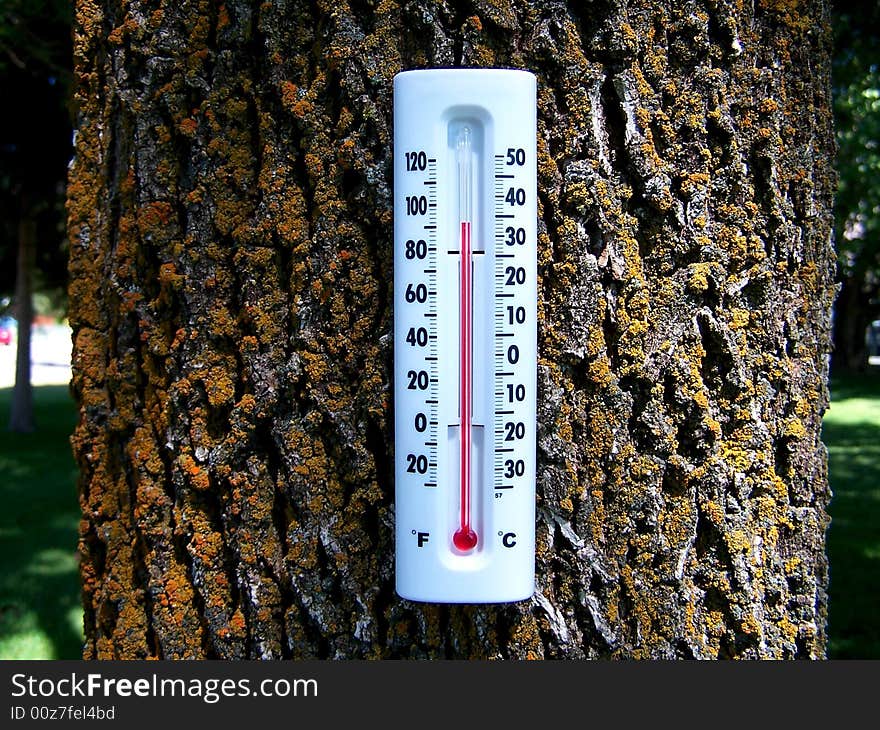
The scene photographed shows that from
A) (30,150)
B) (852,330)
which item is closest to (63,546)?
(30,150)

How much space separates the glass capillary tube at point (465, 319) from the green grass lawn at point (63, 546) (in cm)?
414

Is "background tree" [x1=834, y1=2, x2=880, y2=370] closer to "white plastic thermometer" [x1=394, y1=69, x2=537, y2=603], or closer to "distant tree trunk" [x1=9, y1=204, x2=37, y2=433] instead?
"white plastic thermometer" [x1=394, y1=69, x2=537, y2=603]

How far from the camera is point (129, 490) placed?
178 centimetres

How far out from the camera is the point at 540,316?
5.32 feet

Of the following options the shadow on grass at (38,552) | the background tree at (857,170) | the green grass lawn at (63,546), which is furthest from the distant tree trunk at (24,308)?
the background tree at (857,170)

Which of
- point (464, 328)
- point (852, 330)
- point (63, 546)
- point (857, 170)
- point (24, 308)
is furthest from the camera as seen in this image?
point (852, 330)

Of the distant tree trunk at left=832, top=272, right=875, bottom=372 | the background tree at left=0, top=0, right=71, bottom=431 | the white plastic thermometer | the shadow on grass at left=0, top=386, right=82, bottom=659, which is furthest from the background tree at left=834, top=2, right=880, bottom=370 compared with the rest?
the background tree at left=0, top=0, right=71, bottom=431

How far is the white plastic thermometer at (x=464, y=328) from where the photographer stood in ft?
5.15

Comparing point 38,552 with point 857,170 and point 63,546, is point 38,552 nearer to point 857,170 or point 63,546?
point 63,546

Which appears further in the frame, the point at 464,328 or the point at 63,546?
the point at 63,546

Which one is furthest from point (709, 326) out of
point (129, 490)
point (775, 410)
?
point (129, 490)

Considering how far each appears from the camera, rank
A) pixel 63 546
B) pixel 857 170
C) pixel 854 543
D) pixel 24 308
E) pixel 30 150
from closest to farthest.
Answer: pixel 854 543 → pixel 63 546 → pixel 30 150 → pixel 24 308 → pixel 857 170

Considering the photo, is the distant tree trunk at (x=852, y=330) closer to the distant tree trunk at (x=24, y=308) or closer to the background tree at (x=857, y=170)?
the background tree at (x=857, y=170)

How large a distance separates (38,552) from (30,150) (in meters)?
7.39
